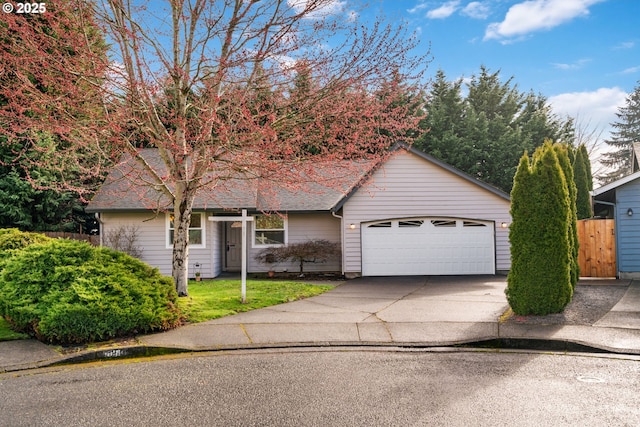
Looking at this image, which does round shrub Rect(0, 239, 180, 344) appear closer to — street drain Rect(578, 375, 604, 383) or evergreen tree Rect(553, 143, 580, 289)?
street drain Rect(578, 375, 604, 383)

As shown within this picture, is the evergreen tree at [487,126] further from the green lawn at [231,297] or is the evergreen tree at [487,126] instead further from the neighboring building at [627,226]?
the green lawn at [231,297]

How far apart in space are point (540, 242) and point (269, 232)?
10.8 m

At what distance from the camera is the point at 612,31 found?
16406 millimetres

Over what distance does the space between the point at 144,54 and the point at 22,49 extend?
2.09 metres

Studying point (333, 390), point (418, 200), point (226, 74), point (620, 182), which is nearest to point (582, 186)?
point (620, 182)

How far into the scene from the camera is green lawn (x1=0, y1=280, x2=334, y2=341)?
8.95 metres

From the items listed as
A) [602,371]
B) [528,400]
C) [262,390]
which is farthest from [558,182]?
[262,390]

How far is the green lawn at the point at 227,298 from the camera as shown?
8.95 meters

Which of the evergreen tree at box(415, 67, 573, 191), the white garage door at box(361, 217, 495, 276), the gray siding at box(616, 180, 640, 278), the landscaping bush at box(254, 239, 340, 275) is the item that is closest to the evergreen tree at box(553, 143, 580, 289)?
the gray siding at box(616, 180, 640, 278)

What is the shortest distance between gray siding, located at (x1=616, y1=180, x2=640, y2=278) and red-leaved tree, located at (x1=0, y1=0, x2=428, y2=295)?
30.1 feet

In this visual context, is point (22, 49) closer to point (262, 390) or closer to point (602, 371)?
point (262, 390)

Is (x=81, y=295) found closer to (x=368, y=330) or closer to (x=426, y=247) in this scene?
(x=368, y=330)

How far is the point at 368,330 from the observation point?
7977mm

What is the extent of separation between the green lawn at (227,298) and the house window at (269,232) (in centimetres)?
331
